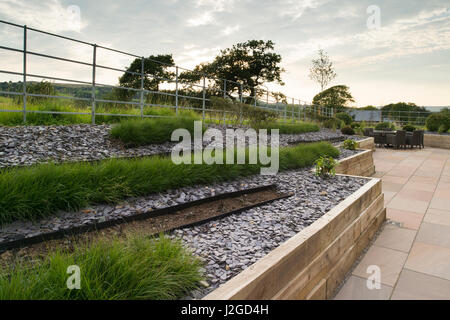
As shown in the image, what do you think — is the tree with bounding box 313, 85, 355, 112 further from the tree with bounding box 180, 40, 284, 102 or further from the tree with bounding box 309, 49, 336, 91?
the tree with bounding box 180, 40, 284, 102

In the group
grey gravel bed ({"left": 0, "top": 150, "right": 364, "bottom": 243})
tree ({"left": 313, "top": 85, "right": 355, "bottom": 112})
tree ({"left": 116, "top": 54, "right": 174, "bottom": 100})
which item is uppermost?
tree ({"left": 313, "top": 85, "right": 355, "bottom": 112})

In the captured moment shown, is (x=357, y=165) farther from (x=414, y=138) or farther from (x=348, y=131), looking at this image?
(x=414, y=138)

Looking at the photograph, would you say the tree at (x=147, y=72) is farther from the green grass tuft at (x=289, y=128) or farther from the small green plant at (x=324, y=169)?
the small green plant at (x=324, y=169)

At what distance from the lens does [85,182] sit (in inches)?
92.6

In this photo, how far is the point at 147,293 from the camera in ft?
4.31

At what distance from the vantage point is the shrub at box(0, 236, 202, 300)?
3.79 ft

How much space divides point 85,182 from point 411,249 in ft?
11.4

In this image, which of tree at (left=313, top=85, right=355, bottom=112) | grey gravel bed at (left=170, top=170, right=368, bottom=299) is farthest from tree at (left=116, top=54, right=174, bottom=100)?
tree at (left=313, top=85, right=355, bottom=112)

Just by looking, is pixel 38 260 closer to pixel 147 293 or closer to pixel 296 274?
pixel 147 293

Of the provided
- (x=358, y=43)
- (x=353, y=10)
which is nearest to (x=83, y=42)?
(x=353, y=10)

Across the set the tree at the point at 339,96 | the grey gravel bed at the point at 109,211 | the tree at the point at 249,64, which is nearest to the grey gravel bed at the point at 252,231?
the grey gravel bed at the point at 109,211

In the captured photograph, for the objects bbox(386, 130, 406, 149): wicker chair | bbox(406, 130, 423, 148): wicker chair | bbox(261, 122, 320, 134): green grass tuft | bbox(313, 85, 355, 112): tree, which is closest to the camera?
bbox(261, 122, 320, 134): green grass tuft

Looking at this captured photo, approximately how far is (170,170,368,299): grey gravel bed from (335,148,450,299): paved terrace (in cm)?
68

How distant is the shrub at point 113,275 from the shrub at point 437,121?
21669 mm
